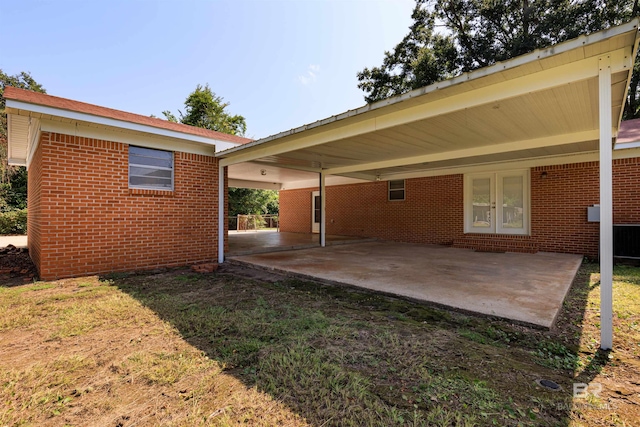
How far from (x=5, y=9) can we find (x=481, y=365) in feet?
57.3

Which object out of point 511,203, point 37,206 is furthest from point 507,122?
point 37,206

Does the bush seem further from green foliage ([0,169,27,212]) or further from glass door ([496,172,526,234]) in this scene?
glass door ([496,172,526,234])

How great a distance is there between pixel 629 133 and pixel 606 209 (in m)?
7.43

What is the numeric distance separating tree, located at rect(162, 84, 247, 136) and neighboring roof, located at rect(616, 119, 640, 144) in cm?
2777

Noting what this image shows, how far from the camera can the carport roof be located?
2.76m

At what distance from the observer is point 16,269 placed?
616 cm

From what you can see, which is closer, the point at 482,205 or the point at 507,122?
the point at 507,122

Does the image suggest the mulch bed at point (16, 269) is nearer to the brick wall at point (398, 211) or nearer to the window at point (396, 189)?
the brick wall at point (398, 211)

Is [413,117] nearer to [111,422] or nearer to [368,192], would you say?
[111,422]

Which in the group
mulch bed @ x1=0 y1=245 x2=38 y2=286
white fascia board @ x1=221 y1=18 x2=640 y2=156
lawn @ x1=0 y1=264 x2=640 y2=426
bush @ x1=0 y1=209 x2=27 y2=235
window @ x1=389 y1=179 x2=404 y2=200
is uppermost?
white fascia board @ x1=221 y1=18 x2=640 y2=156

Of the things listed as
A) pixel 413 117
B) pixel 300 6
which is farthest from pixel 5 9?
pixel 413 117

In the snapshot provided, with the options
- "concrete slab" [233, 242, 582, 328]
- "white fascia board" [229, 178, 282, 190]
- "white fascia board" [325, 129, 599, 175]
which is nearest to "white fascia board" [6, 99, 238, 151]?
"concrete slab" [233, 242, 582, 328]

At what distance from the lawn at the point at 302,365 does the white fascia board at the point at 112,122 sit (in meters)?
2.88

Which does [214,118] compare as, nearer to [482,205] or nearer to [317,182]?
[317,182]
